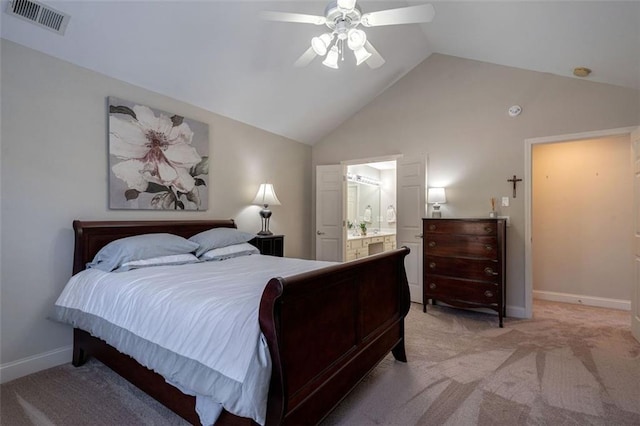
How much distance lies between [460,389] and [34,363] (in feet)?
10.4

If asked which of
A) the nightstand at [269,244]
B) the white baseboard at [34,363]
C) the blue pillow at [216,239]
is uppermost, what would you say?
the blue pillow at [216,239]

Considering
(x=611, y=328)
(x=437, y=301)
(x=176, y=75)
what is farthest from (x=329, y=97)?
(x=611, y=328)

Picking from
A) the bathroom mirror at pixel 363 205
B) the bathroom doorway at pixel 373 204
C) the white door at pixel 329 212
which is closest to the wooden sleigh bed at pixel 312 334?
the white door at pixel 329 212

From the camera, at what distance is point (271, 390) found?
4.25 ft

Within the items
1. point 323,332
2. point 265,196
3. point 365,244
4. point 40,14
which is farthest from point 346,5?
point 365,244

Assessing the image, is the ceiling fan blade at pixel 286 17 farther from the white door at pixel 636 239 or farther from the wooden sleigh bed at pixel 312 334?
the white door at pixel 636 239

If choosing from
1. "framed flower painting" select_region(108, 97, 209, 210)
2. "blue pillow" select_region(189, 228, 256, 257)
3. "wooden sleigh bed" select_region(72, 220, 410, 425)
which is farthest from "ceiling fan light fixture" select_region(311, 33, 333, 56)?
"blue pillow" select_region(189, 228, 256, 257)

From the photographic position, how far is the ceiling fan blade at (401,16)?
2.01 meters

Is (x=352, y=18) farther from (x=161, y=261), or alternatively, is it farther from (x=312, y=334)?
(x=161, y=261)

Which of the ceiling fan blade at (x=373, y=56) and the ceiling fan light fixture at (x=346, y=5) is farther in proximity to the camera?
the ceiling fan blade at (x=373, y=56)

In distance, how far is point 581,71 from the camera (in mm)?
3180

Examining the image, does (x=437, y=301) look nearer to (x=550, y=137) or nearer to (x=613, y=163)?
(x=550, y=137)

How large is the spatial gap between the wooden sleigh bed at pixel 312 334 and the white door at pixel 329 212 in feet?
7.99

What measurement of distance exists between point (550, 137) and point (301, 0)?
3134 mm
